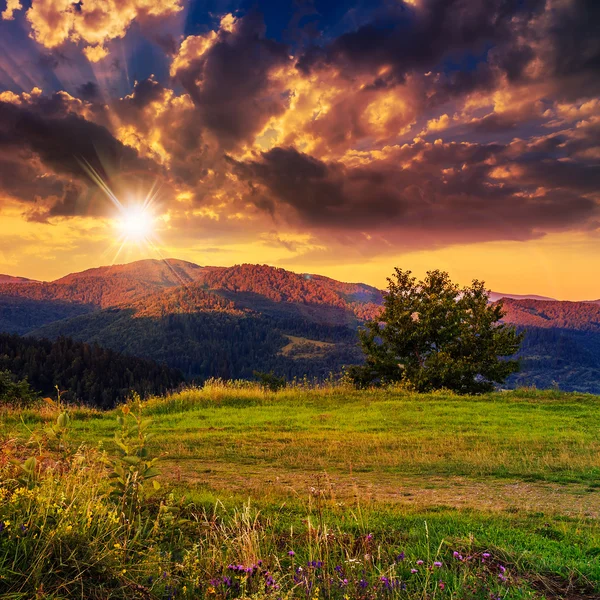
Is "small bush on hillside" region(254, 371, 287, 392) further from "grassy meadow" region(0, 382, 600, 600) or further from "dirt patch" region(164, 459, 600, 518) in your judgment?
"dirt patch" region(164, 459, 600, 518)

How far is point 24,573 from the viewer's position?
154 inches

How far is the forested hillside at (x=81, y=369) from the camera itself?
110 metres

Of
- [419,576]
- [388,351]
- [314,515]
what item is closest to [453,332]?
[388,351]

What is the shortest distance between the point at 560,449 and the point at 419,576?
34.6 feet

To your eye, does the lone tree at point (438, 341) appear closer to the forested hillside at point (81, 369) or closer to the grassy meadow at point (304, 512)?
the grassy meadow at point (304, 512)

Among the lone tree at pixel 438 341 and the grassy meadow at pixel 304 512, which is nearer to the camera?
the grassy meadow at pixel 304 512

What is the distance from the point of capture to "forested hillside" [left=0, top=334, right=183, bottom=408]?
110 m

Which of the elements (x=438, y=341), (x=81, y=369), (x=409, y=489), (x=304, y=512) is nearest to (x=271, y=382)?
(x=438, y=341)

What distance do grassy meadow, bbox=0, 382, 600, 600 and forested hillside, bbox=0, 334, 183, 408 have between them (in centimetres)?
9754

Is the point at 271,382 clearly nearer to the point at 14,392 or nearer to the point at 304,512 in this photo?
the point at 14,392

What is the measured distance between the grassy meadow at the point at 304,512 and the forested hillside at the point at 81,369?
320 ft

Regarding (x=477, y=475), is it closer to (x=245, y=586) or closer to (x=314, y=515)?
(x=314, y=515)

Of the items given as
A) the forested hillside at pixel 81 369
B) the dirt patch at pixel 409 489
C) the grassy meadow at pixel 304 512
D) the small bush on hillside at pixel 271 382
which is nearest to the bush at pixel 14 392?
the grassy meadow at pixel 304 512

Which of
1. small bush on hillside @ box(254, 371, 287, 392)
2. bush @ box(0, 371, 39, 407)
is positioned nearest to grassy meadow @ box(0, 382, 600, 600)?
bush @ box(0, 371, 39, 407)
